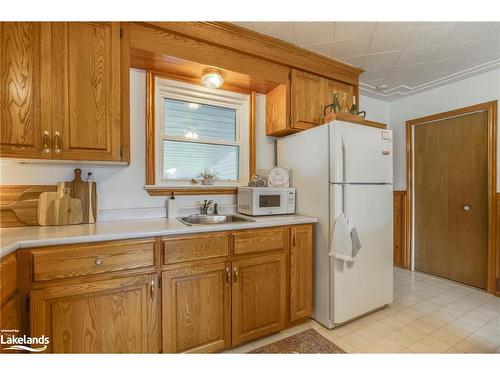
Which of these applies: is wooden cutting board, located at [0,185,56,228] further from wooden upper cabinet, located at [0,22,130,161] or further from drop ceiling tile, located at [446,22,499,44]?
drop ceiling tile, located at [446,22,499,44]

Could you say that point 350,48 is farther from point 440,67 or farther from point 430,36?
point 440,67

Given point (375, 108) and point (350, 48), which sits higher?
point (350, 48)

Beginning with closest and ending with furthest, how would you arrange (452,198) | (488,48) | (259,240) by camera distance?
(259,240), (488,48), (452,198)

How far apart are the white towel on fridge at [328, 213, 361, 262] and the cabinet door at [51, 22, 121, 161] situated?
1644 millimetres

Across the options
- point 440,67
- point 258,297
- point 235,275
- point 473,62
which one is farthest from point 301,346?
point 473,62

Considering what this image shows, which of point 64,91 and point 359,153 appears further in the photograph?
point 359,153

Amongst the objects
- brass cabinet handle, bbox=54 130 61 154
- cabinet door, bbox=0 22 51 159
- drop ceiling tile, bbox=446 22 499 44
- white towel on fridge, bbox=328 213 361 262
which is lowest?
white towel on fridge, bbox=328 213 361 262

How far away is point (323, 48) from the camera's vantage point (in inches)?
84.7

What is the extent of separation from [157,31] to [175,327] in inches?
77.2

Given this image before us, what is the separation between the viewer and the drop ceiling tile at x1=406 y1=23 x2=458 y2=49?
1.85 meters

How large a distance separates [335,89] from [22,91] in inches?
96.3

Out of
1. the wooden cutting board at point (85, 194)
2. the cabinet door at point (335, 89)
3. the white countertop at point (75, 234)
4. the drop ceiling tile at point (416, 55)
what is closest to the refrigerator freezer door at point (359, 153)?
the cabinet door at point (335, 89)

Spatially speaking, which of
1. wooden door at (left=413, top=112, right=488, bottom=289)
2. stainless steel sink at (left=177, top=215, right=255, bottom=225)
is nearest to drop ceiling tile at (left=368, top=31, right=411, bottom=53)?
wooden door at (left=413, top=112, right=488, bottom=289)
